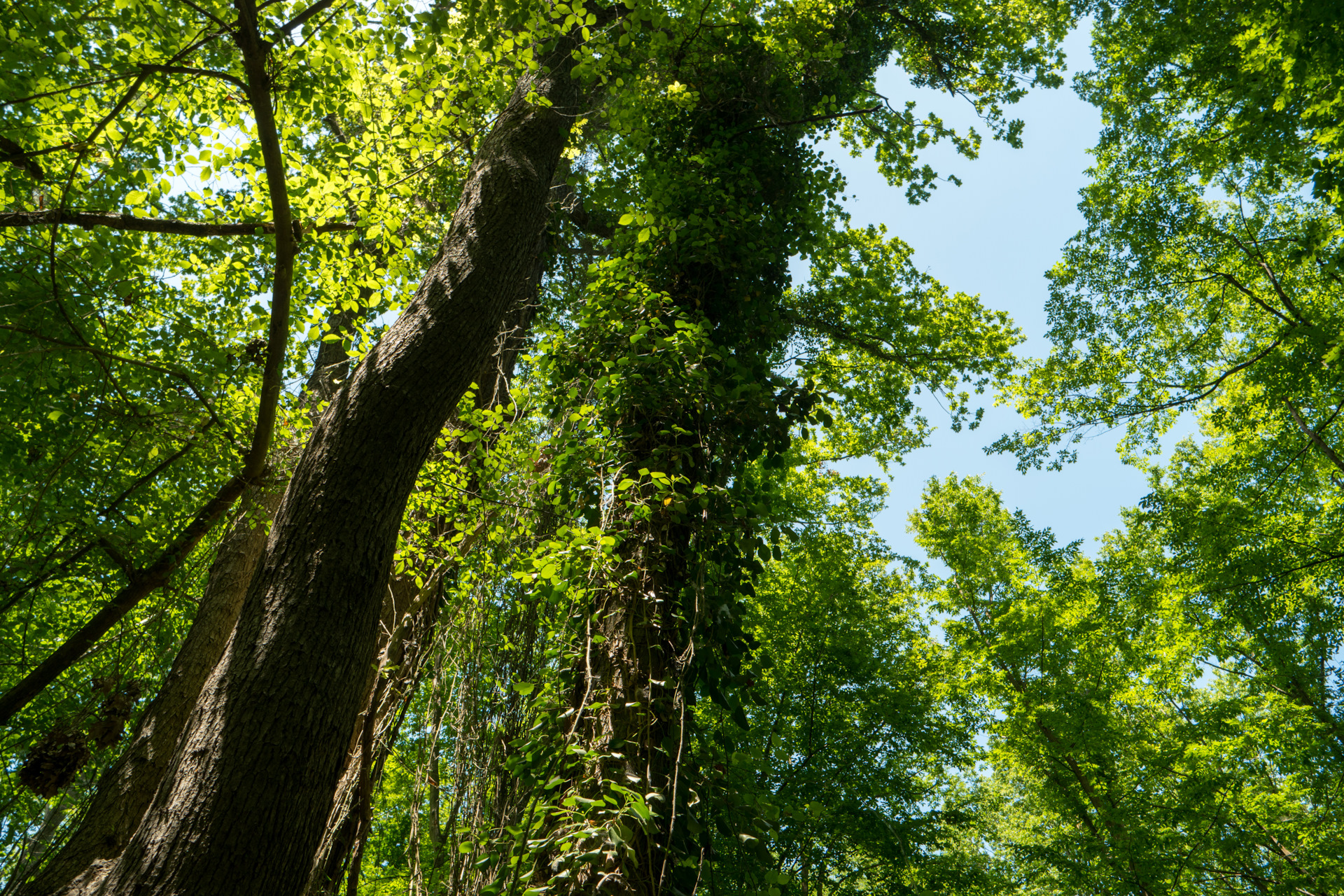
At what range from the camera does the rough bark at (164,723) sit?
387 centimetres

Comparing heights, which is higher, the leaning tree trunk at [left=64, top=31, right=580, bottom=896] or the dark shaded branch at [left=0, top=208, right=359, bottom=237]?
the dark shaded branch at [left=0, top=208, right=359, bottom=237]

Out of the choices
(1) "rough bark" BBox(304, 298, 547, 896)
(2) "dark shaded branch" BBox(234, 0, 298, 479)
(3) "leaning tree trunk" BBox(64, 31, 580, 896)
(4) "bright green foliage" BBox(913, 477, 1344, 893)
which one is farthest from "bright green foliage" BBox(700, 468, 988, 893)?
(2) "dark shaded branch" BBox(234, 0, 298, 479)

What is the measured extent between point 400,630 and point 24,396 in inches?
105

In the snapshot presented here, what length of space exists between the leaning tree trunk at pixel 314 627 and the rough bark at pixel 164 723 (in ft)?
5.82

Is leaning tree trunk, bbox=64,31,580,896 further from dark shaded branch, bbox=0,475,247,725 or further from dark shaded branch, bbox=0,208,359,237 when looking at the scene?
dark shaded branch, bbox=0,475,247,725

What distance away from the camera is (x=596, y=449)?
330 cm

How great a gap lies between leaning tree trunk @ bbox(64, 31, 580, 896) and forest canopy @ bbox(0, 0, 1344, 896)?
0.02m

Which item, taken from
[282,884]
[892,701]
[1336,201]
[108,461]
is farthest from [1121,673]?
[108,461]

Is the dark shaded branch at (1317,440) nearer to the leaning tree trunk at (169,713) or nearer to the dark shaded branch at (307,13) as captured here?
the dark shaded branch at (307,13)

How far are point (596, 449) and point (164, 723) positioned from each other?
3549mm

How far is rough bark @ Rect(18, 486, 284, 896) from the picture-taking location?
3.87 m

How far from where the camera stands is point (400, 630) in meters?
3.75

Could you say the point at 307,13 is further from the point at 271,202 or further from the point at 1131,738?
the point at 1131,738

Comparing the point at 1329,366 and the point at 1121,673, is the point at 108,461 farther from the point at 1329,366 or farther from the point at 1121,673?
the point at 1121,673
